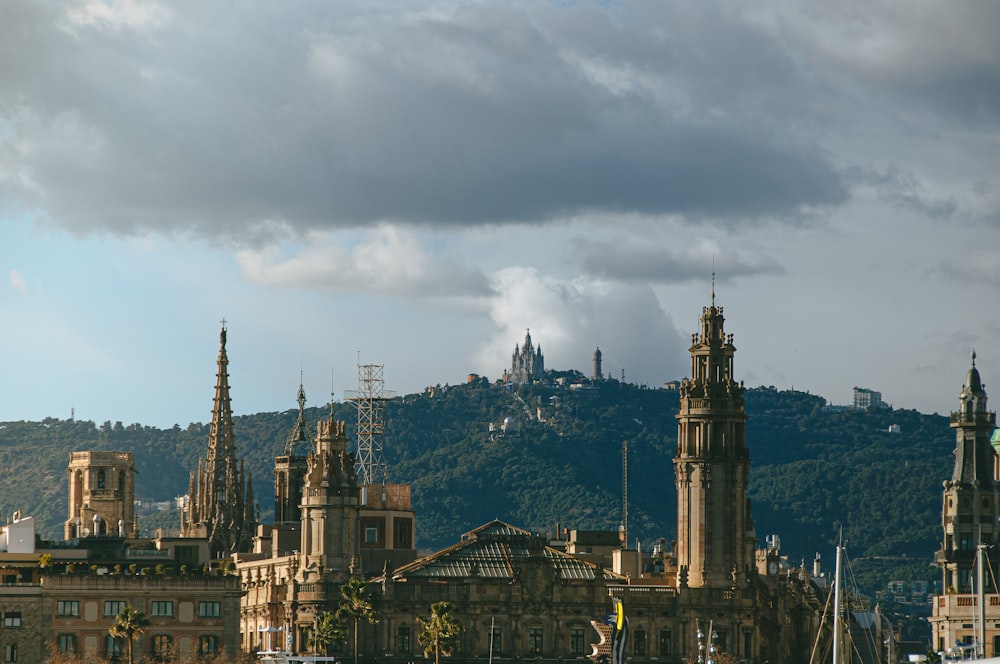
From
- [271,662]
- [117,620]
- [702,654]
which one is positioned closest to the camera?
[271,662]

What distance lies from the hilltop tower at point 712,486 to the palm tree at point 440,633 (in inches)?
795

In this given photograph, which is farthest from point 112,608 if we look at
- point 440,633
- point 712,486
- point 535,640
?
point 712,486

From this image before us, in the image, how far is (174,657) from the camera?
171m

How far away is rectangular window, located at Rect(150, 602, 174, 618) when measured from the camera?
174 metres

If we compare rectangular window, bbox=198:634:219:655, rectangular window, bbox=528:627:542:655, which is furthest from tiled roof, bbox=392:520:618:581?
rectangular window, bbox=198:634:219:655

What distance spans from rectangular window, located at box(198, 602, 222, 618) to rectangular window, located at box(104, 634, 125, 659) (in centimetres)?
705

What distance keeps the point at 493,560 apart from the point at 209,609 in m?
28.9

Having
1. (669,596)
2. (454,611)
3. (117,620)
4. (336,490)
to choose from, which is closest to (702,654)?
(669,596)

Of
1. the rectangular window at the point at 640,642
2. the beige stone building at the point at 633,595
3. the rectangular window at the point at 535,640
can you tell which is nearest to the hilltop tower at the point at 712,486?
the beige stone building at the point at 633,595

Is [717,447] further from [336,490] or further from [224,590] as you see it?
[224,590]

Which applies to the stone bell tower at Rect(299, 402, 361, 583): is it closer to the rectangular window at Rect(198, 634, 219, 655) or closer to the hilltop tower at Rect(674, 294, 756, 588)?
the rectangular window at Rect(198, 634, 219, 655)

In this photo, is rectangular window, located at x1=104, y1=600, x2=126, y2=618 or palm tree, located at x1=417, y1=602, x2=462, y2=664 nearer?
rectangular window, located at x1=104, y1=600, x2=126, y2=618

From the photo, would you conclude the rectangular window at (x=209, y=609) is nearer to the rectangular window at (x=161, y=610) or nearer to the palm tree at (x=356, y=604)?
the rectangular window at (x=161, y=610)

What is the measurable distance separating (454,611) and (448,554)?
7.01m
